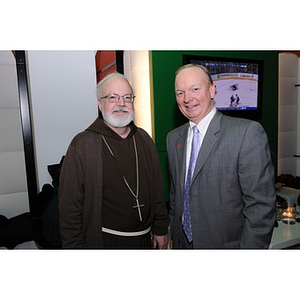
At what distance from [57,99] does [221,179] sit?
2.12 m

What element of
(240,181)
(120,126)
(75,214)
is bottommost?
(75,214)

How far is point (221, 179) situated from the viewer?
4.54 feet

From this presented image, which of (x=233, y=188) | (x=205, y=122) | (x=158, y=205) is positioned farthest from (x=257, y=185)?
(x=158, y=205)

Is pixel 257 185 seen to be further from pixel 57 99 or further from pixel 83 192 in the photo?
pixel 57 99

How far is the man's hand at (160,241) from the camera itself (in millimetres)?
1828

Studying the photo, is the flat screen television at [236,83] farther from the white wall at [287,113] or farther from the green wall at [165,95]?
the white wall at [287,113]

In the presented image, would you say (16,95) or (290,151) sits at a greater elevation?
(16,95)

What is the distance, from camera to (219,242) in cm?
145

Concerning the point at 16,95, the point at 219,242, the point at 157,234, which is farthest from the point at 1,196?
the point at 219,242

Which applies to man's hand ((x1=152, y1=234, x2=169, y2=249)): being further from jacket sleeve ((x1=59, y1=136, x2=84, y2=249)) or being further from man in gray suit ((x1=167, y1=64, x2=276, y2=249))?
jacket sleeve ((x1=59, y1=136, x2=84, y2=249))

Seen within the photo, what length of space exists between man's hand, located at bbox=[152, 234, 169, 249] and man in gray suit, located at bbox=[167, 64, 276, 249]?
24 centimetres

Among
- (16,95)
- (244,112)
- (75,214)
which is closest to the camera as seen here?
(75,214)

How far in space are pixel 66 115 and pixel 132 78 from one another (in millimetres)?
1074
